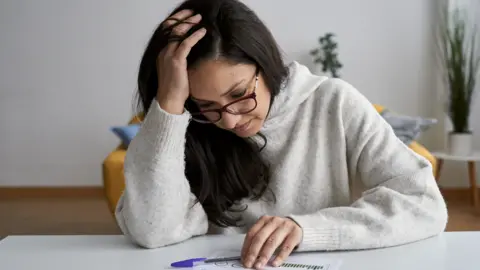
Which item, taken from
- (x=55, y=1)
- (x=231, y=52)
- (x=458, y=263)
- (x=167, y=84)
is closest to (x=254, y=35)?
(x=231, y=52)

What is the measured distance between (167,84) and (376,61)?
3.21m

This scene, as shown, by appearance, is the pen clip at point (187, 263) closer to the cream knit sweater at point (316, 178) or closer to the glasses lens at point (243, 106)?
the cream knit sweater at point (316, 178)

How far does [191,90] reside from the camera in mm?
1121

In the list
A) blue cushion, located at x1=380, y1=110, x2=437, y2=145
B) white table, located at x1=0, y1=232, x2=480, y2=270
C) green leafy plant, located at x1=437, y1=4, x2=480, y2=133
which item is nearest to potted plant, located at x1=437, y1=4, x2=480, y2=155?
green leafy plant, located at x1=437, y1=4, x2=480, y2=133

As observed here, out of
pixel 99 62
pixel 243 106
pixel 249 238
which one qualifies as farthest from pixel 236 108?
pixel 99 62

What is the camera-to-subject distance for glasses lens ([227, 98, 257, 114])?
1109 millimetres

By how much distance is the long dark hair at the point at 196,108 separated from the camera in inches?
43.5

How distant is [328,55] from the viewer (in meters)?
3.96

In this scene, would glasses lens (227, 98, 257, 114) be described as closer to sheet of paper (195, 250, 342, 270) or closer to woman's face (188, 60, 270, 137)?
woman's face (188, 60, 270, 137)

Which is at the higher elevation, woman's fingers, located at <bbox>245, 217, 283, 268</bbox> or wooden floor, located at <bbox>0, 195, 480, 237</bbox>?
woman's fingers, located at <bbox>245, 217, 283, 268</bbox>

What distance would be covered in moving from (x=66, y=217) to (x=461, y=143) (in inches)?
94.6

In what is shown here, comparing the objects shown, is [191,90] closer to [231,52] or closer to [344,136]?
[231,52]

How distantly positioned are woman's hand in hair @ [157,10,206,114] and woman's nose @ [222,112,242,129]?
3.0 inches

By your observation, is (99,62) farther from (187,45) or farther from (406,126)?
(187,45)
